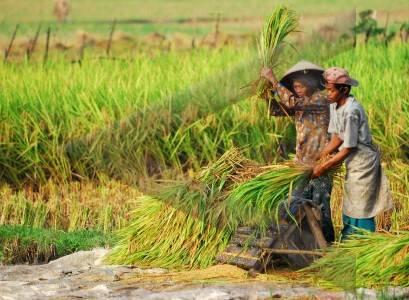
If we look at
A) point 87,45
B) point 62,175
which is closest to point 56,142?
point 62,175

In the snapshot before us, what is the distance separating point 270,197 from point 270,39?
126cm

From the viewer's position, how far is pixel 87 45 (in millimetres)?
19266

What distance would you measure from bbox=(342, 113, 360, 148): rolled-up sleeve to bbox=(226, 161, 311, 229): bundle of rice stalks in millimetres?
287

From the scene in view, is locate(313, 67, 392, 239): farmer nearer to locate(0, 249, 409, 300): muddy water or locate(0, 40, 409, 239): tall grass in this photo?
locate(0, 249, 409, 300): muddy water

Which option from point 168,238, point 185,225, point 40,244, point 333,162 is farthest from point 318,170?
point 40,244

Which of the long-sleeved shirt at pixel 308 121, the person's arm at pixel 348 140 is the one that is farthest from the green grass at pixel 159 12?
the person's arm at pixel 348 140

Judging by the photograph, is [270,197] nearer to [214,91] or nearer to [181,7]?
[214,91]

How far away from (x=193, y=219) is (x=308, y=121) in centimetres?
94

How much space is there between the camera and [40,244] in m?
9.09

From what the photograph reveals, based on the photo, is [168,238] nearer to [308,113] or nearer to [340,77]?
[308,113]

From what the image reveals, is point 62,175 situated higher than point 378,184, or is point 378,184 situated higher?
point 378,184

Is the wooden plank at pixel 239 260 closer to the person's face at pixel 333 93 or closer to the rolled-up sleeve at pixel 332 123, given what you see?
the rolled-up sleeve at pixel 332 123

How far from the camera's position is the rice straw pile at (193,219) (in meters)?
8.06

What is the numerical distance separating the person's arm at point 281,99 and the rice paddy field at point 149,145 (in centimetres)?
15
